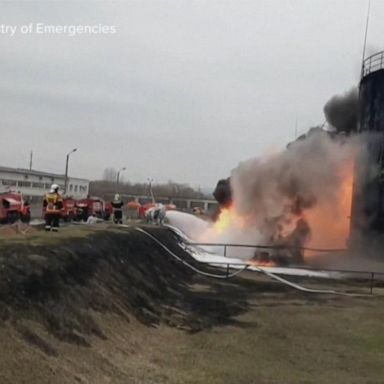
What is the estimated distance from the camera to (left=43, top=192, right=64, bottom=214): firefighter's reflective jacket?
18.9 m

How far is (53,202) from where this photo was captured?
1909 centimetres

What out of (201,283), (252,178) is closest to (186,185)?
(252,178)

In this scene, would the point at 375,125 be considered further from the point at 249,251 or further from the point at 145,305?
the point at 145,305

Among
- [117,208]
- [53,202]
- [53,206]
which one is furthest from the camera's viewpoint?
[117,208]

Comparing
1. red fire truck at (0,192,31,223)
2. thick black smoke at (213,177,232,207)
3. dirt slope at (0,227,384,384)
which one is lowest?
dirt slope at (0,227,384,384)

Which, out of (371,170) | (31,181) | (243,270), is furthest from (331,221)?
(31,181)

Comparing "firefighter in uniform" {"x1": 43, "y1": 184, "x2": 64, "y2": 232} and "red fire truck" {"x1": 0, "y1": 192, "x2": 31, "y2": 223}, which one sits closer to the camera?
"firefighter in uniform" {"x1": 43, "y1": 184, "x2": 64, "y2": 232}

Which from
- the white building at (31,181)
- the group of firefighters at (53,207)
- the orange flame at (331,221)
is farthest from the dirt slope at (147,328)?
the white building at (31,181)

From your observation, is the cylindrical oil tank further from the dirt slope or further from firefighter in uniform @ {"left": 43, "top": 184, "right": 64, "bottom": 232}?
firefighter in uniform @ {"left": 43, "top": 184, "right": 64, "bottom": 232}

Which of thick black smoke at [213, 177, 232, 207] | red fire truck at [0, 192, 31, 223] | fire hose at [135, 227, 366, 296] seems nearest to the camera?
fire hose at [135, 227, 366, 296]

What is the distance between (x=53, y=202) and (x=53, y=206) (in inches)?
9.2

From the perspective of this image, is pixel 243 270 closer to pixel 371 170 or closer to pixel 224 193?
pixel 371 170

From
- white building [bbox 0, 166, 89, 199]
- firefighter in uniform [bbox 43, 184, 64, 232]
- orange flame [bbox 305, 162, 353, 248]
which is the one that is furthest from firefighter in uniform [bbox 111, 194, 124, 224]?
white building [bbox 0, 166, 89, 199]

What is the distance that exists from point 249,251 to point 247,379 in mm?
26974
